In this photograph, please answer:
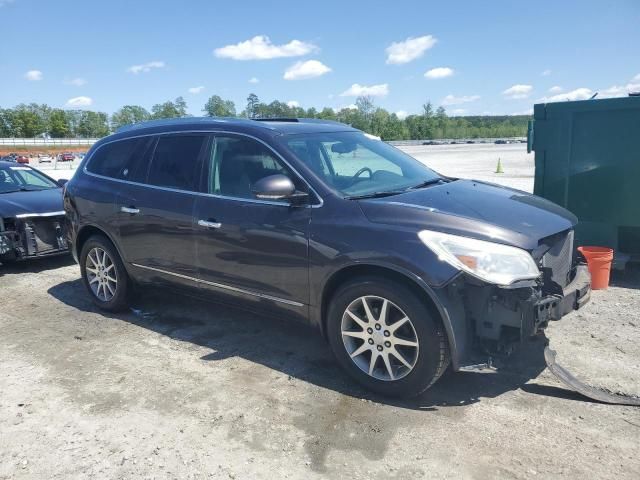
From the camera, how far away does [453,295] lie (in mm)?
3305

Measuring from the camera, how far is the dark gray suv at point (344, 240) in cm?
334

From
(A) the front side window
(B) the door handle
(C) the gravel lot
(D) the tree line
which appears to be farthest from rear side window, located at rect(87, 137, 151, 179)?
(D) the tree line

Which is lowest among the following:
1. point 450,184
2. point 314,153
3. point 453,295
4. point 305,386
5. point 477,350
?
point 305,386

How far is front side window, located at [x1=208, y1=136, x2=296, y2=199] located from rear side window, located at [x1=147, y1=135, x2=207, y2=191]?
0.72 feet

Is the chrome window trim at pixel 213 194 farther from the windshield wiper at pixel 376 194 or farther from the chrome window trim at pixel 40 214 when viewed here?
the chrome window trim at pixel 40 214

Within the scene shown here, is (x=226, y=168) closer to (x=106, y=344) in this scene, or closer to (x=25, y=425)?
(x=106, y=344)

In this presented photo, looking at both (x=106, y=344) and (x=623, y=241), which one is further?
(x=623, y=241)

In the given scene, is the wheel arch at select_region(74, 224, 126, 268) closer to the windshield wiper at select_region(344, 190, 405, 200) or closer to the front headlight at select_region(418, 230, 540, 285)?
the windshield wiper at select_region(344, 190, 405, 200)

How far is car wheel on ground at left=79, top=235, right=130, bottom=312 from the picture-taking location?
5484 mm

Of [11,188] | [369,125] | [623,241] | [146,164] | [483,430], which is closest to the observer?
[483,430]

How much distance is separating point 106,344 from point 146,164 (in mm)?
1737

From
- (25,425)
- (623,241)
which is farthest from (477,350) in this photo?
(623,241)

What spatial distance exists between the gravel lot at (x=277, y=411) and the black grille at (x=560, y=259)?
2.49ft

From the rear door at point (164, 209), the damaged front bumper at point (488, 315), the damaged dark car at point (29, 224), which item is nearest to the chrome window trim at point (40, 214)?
the damaged dark car at point (29, 224)
